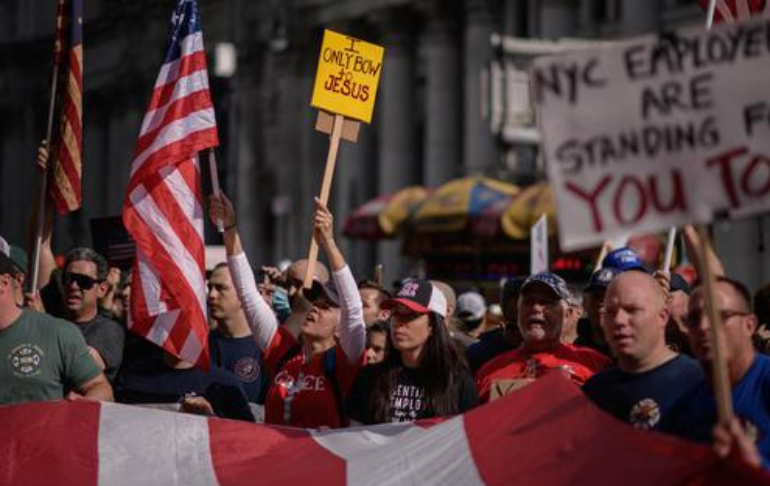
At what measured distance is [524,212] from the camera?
83.3ft

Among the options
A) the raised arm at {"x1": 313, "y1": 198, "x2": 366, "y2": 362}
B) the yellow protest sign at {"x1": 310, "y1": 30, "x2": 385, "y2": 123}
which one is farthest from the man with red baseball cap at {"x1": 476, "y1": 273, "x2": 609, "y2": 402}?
the yellow protest sign at {"x1": 310, "y1": 30, "x2": 385, "y2": 123}

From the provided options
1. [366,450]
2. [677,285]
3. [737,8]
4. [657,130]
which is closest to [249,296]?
[366,450]

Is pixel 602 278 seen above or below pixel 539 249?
below

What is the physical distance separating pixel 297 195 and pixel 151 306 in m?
39.1

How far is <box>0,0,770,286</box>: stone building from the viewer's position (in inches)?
1447

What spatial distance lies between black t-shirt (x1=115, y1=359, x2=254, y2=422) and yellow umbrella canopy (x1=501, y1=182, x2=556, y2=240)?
1581cm

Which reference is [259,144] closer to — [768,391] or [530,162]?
[530,162]

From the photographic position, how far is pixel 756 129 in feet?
17.8

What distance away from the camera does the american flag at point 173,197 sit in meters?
8.76

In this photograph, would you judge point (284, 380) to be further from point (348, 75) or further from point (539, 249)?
point (539, 249)

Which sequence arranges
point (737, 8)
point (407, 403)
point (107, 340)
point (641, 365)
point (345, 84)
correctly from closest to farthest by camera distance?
point (641, 365) → point (407, 403) → point (107, 340) → point (345, 84) → point (737, 8)

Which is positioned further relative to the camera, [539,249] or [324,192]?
[539,249]

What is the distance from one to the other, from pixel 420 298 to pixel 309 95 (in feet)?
131

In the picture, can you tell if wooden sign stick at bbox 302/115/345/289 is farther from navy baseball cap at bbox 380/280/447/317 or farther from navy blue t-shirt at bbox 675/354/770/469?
navy blue t-shirt at bbox 675/354/770/469
